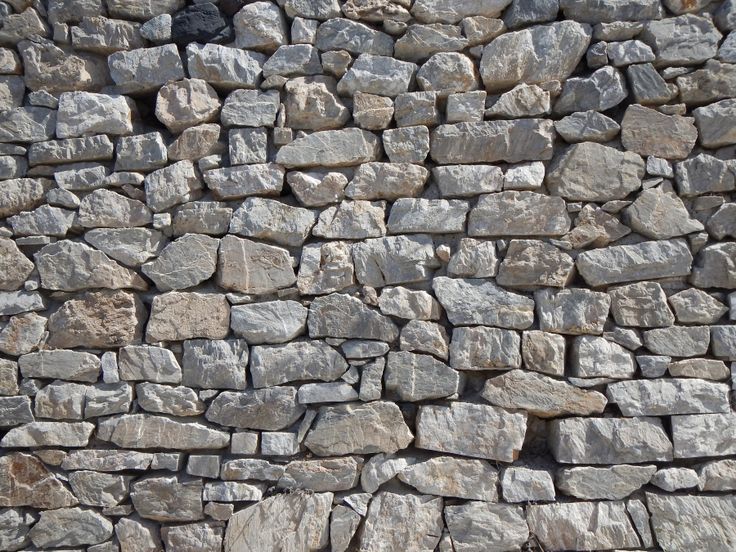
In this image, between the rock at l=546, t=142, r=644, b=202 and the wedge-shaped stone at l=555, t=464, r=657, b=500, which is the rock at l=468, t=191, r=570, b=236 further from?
the wedge-shaped stone at l=555, t=464, r=657, b=500

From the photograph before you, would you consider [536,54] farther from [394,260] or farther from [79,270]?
[79,270]

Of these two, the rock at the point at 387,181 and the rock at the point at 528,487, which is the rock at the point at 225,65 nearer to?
the rock at the point at 387,181

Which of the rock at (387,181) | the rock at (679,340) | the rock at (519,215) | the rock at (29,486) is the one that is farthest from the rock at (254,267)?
the rock at (679,340)

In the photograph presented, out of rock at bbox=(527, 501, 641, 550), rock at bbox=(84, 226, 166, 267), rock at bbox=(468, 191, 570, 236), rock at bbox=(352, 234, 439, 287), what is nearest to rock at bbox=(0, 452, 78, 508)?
rock at bbox=(84, 226, 166, 267)

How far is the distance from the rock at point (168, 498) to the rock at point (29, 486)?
1.06ft

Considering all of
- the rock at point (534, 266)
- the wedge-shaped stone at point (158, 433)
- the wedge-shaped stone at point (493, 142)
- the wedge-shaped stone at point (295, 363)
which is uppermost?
the wedge-shaped stone at point (493, 142)

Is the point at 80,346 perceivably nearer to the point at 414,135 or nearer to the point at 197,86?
the point at 197,86

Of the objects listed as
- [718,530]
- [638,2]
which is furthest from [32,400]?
[638,2]

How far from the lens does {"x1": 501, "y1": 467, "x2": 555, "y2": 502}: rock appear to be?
2354mm

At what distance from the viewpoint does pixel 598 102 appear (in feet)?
8.09

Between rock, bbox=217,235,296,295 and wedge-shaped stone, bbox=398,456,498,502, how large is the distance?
0.99 meters

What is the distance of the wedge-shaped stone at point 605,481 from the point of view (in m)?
2.34

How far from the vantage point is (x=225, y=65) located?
8.61ft

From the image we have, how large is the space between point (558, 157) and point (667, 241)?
576 mm
